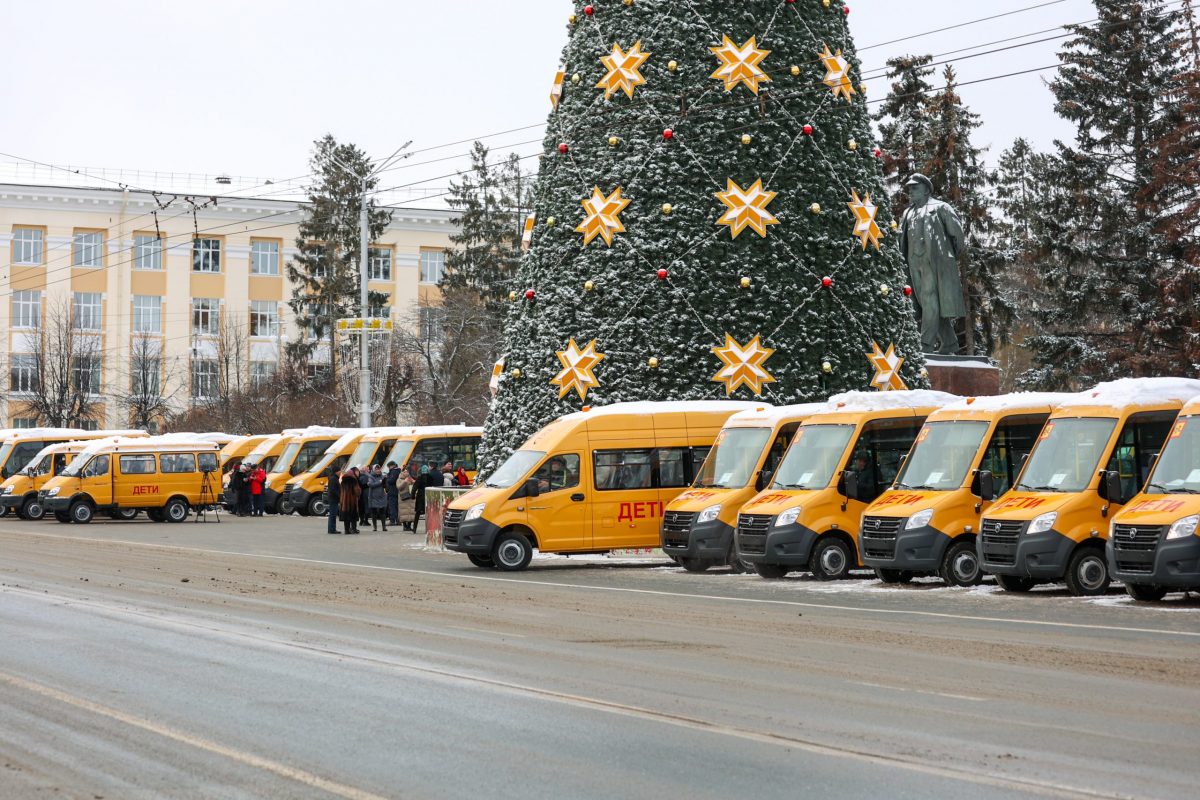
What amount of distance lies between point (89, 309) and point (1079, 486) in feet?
235

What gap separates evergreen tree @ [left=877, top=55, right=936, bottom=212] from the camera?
5628 cm

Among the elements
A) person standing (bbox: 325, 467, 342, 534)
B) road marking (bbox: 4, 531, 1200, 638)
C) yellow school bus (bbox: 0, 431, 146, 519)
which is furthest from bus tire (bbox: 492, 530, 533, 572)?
yellow school bus (bbox: 0, 431, 146, 519)

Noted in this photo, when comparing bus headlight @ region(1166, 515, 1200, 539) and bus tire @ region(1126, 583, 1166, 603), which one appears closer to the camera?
bus headlight @ region(1166, 515, 1200, 539)

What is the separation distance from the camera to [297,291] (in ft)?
269

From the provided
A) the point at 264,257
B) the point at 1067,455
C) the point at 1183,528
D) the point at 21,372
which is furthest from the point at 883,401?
the point at 264,257

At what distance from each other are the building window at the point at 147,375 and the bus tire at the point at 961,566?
58.9 m

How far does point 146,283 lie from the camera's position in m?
84.1

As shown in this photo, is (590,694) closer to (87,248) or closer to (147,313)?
(87,248)

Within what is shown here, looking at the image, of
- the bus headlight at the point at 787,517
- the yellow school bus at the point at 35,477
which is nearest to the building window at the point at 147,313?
the yellow school bus at the point at 35,477

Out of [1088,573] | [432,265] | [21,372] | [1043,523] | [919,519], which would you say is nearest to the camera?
[1043,523]

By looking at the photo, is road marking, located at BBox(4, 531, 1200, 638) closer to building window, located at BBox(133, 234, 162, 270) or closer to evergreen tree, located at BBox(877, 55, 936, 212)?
evergreen tree, located at BBox(877, 55, 936, 212)

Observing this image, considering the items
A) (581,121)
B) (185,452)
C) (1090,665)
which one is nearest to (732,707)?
(1090,665)

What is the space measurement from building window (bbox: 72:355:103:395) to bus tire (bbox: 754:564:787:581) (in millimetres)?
58381

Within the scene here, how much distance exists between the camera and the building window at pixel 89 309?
270 ft
